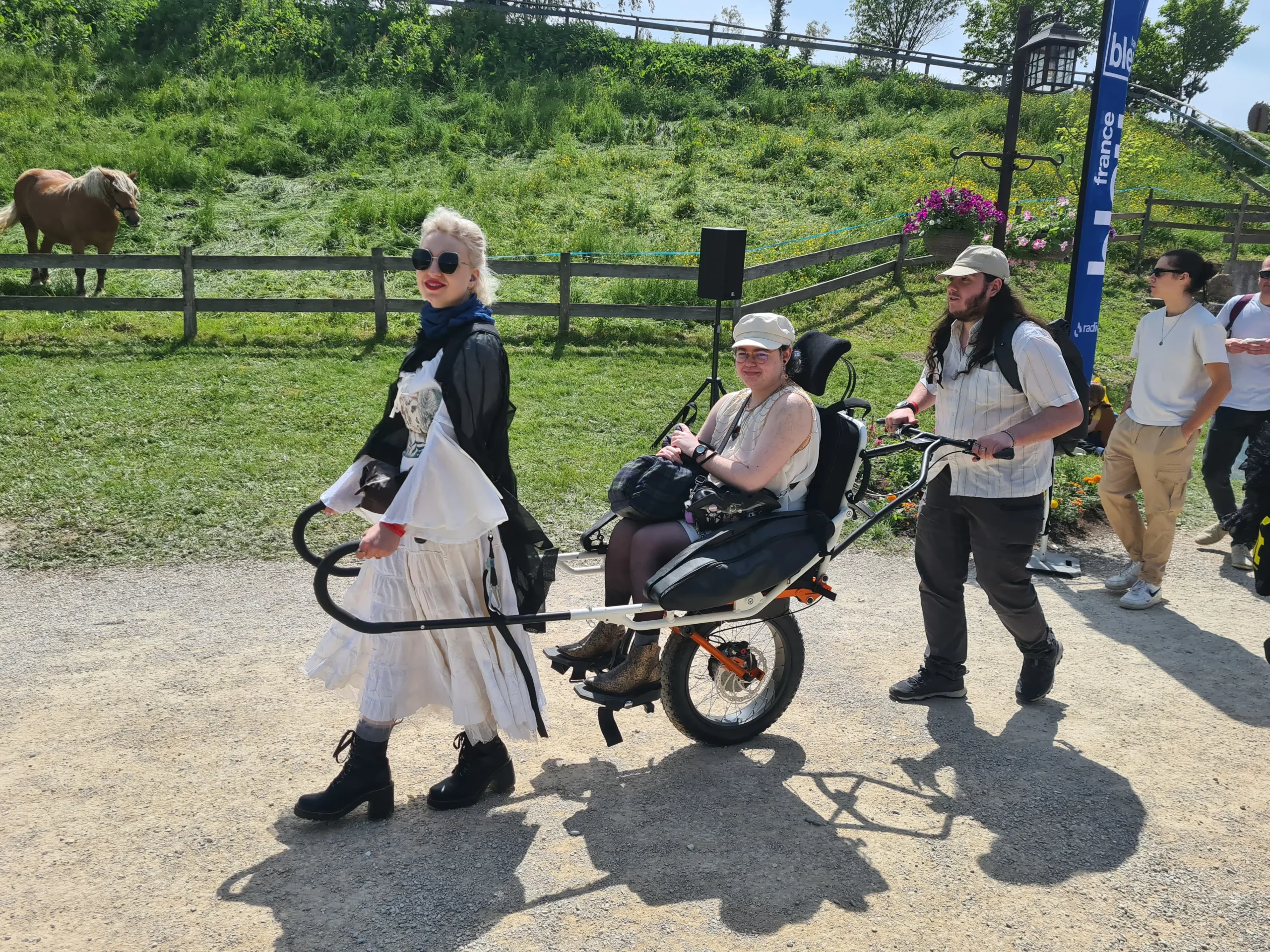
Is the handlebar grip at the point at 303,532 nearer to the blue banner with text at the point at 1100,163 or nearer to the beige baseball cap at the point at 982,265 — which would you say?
the beige baseball cap at the point at 982,265

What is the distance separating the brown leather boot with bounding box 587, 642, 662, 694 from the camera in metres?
3.78

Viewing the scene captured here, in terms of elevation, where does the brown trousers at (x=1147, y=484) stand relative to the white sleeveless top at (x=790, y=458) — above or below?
below

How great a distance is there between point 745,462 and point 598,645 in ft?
3.25

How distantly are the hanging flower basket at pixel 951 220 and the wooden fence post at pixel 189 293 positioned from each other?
9540 mm

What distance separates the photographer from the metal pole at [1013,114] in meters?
7.36

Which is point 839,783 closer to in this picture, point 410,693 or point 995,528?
point 995,528

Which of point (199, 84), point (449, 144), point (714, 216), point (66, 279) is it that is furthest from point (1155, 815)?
point (199, 84)

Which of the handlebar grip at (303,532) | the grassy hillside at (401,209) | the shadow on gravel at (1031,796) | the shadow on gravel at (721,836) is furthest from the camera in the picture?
the grassy hillside at (401,209)

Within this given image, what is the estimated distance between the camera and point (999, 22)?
163ft

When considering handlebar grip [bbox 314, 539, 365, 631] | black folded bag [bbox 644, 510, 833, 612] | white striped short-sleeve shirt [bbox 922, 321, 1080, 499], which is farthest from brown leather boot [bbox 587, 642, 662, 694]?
white striped short-sleeve shirt [bbox 922, 321, 1080, 499]

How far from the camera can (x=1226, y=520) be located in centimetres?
534

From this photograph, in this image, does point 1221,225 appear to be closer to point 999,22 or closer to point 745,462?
point 745,462

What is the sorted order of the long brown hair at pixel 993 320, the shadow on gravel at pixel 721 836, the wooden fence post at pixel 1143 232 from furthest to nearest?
the wooden fence post at pixel 1143 232 < the long brown hair at pixel 993 320 < the shadow on gravel at pixel 721 836

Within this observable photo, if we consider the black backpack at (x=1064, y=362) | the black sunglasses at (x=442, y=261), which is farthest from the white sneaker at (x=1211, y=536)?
the black sunglasses at (x=442, y=261)
